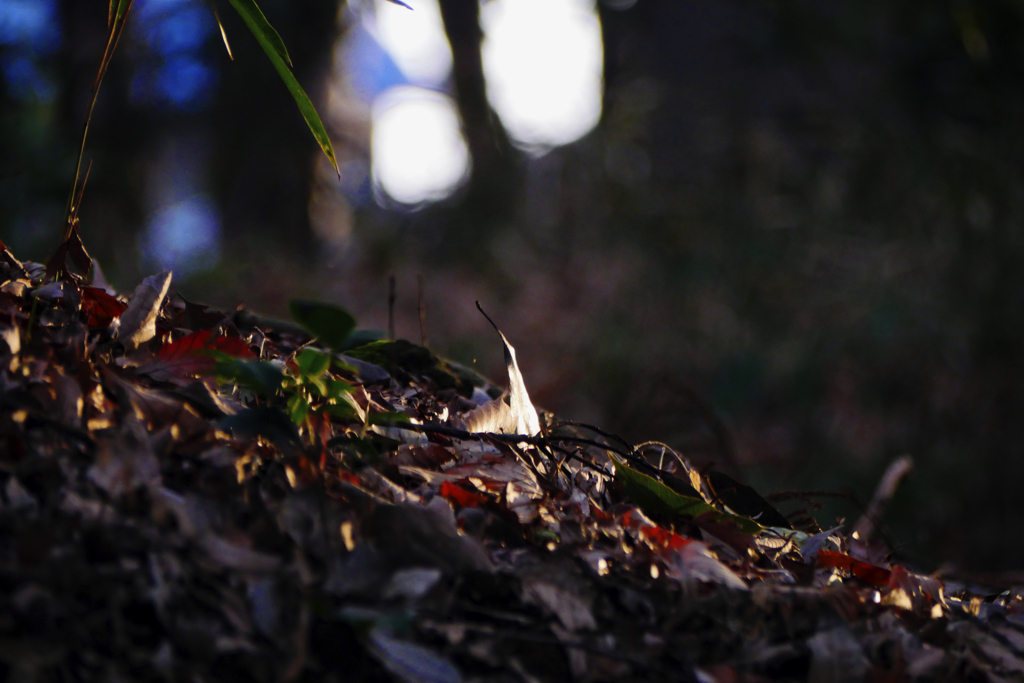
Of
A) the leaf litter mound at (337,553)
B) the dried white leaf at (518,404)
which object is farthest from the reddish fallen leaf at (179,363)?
the dried white leaf at (518,404)

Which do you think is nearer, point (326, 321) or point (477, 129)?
point (326, 321)

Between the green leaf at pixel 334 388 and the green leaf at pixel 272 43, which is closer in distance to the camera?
the green leaf at pixel 334 388

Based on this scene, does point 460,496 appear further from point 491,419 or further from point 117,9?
point 117,9

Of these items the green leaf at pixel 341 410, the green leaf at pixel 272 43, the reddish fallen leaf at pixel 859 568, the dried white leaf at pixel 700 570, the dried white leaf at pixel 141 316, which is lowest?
the reddish fallen leaf at pixel 859 568

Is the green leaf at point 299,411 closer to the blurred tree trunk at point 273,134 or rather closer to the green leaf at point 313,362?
the green leaf at point 313,362

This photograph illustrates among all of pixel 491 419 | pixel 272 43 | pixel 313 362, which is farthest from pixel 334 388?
pixel 272 43

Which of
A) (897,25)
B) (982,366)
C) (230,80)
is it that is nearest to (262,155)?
(230,80)

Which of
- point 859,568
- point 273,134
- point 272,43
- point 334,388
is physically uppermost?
point 273,134
